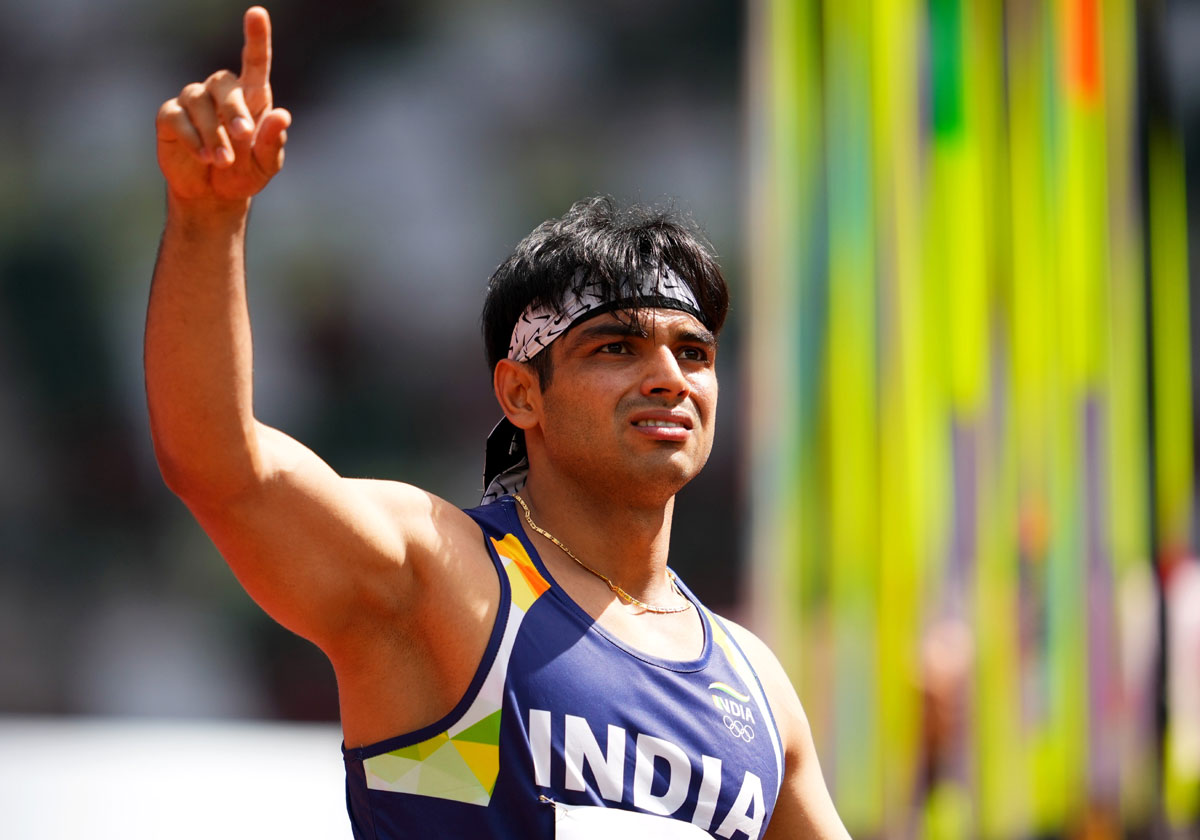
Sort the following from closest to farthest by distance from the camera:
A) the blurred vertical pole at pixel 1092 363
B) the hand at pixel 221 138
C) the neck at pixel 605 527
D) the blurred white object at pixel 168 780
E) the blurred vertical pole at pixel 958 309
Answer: the hand at pixel 221 138 < the neck at pixel 605 527 < the blurred white object at pixel 168 780 < the blurred vertical pole at pixel 958 309 < the blurred vertical pole at pixel 1092 363

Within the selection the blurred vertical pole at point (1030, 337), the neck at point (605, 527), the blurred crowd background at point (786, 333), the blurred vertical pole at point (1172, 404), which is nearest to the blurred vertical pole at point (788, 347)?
the blurred crowd background at point (786, 333)

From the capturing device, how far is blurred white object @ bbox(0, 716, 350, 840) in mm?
4168

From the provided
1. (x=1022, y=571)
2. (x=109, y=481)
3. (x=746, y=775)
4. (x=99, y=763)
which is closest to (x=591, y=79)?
(x=109, y=481)

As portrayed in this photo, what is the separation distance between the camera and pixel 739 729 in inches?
88.0

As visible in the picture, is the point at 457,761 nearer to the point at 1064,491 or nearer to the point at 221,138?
the point at 221,138

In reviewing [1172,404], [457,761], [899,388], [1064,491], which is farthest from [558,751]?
[1172,404]

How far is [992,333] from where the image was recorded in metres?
5.58

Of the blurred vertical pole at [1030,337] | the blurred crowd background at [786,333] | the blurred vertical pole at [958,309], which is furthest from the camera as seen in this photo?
the blurred vertical pole at [1030,337]

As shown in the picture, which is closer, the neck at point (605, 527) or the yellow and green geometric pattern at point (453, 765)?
the yellow and green geometric pattern at point (453, 765)

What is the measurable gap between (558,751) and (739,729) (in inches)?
15.5

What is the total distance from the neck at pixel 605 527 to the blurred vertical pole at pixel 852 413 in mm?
2946

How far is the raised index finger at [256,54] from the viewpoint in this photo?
63.4 inches

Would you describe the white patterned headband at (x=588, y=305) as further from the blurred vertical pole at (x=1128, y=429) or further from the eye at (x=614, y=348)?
the blurred vertical pole at (x=1128, y=429)

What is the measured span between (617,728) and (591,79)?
11.7 ft
